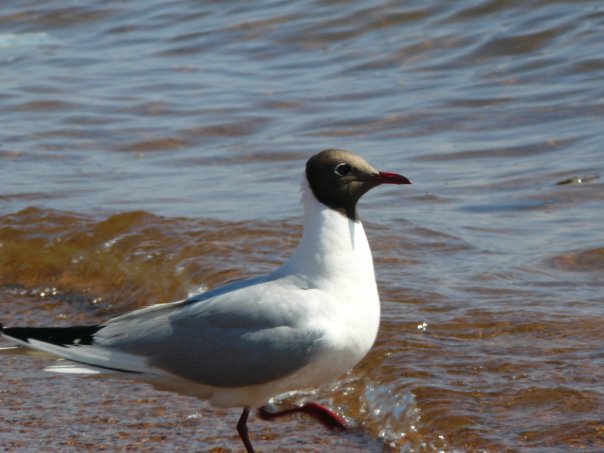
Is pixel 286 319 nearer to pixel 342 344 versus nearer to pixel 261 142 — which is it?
pixel 342 344

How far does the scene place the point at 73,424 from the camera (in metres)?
5.45

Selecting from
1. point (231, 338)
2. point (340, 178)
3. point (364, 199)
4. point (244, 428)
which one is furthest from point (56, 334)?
point (364, 199)

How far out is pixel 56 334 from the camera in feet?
16.6

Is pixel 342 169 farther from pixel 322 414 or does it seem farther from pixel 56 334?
pixel 56 334

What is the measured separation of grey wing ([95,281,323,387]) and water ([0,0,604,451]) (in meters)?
0.45

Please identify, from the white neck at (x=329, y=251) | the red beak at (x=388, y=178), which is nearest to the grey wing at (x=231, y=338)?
the white neck at (x=329, y=251)

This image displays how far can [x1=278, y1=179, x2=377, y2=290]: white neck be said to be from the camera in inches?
195

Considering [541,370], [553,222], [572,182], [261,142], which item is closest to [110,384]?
[541,370]

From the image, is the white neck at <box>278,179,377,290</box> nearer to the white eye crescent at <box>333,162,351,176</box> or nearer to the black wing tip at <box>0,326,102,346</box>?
the white eye crescent at <box>333,162,351,176</box>

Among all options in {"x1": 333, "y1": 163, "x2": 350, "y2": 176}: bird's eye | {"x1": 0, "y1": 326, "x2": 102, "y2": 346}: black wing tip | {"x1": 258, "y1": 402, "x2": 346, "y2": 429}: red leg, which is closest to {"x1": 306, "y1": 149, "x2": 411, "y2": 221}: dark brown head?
{"x1": 333, "y1": 163, "x2": 350, "y2": 176}: bird's eye

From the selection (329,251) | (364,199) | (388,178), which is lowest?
(364,199)

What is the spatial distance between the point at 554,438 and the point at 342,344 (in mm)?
940

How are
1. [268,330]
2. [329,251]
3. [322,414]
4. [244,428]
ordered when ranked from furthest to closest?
[322,414] → [244,428] → [329,251] → [268,330]

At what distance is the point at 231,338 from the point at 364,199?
13.3 feet
